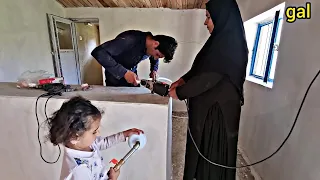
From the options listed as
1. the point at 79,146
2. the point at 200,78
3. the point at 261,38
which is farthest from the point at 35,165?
the point at 261,38

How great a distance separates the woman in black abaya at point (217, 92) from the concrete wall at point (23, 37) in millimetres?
2442

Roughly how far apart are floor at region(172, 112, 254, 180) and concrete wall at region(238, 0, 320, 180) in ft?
0.49

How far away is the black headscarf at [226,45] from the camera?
3.54 ft

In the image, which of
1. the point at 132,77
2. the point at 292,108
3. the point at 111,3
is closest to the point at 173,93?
the point at 132,77

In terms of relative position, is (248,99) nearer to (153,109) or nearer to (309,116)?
(309,116)

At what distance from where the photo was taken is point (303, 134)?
1163 millimetres

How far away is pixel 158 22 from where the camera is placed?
3.72m

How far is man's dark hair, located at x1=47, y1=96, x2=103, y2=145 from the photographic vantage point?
0.84 meters

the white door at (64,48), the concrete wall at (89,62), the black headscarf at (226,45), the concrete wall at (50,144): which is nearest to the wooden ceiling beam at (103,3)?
the white door at (64,48)

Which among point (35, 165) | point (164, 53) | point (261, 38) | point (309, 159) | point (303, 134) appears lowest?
point (35, 165)

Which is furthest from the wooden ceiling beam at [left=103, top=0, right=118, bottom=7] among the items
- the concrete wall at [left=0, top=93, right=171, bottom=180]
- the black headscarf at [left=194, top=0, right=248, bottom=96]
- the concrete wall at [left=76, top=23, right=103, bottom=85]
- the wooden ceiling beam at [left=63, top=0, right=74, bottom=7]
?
the black headscarf at [left=194, top=0, right=248, bottom=96]

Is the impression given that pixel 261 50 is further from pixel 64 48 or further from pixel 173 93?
pixel 64 48

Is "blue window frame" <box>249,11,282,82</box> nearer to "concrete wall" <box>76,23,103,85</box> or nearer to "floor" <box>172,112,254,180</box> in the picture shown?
"floor" <box>172,112,254,180</box>

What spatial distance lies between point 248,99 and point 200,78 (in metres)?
1.38
